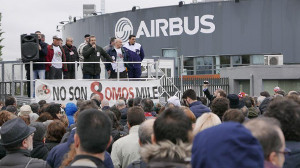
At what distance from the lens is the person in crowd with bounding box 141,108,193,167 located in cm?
362

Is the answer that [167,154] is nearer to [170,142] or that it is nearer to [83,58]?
[170,142]

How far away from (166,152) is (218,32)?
39.5 metres

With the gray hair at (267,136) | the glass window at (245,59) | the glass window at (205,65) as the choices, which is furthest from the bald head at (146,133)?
the glass window at (205,65)

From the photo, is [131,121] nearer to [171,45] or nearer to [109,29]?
[171,45]

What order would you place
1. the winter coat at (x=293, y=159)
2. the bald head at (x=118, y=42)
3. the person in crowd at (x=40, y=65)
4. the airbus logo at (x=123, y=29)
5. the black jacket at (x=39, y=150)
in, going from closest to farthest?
the winter coat at (x=293, y=159), the black jacket at (x=39, y=150), the person in crowd at (x=40, y=65), the bald head at (x=118, y=42), the airbus logo at (x=123, y=29)

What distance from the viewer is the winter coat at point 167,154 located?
360cm

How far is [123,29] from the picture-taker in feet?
Result: 155

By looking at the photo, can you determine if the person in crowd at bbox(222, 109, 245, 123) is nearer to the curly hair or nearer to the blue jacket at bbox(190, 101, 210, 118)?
the curly hair

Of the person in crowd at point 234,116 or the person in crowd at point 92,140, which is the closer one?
the person in crowd at point 92,140

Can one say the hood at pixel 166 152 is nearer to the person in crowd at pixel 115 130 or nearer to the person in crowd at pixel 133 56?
the person in crowd at pixel 115 130

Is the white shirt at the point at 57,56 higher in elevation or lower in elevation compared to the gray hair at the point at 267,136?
higher

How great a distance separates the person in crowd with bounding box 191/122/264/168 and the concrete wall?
27.1m

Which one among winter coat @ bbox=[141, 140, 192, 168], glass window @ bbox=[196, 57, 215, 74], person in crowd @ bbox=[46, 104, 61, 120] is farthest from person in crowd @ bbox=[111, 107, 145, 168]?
glass window @ bbox=[196, 57, 215, 74]

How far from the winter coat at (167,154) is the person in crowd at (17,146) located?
2.10 metres
